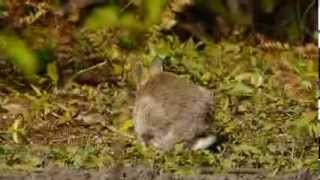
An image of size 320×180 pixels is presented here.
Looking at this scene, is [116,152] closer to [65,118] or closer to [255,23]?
[65,118]

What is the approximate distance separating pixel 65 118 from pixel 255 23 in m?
2.26

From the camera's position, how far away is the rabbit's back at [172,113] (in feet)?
18.1

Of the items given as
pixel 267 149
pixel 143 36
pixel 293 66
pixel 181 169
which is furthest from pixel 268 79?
pixel 181 169

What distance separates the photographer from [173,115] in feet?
18.1

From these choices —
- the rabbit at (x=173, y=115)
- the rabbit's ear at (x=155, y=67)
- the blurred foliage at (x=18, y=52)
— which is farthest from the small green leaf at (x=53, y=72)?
the rabbit at (x=173, y=115)

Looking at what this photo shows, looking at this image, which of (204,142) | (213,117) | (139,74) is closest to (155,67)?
(139,74)

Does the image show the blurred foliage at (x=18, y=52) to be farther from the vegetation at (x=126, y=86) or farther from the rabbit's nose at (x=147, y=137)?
the rabbit's nose at (x=147, y=137)

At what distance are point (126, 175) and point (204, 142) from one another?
1.74ft

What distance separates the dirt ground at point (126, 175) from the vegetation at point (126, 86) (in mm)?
108

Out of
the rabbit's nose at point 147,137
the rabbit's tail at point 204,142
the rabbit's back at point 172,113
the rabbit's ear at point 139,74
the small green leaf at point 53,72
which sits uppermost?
the small green leaf at point 53,72

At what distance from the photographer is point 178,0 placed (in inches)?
264

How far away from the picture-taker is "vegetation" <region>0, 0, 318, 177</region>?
5.62 m

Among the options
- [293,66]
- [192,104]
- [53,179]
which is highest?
[293,66]

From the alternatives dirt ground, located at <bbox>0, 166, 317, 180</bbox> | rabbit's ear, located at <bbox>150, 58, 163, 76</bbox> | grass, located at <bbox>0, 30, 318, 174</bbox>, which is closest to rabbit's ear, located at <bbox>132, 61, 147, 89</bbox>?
rabbit's ear, located at <bbox>150, 58, 163, 76</bbox>
